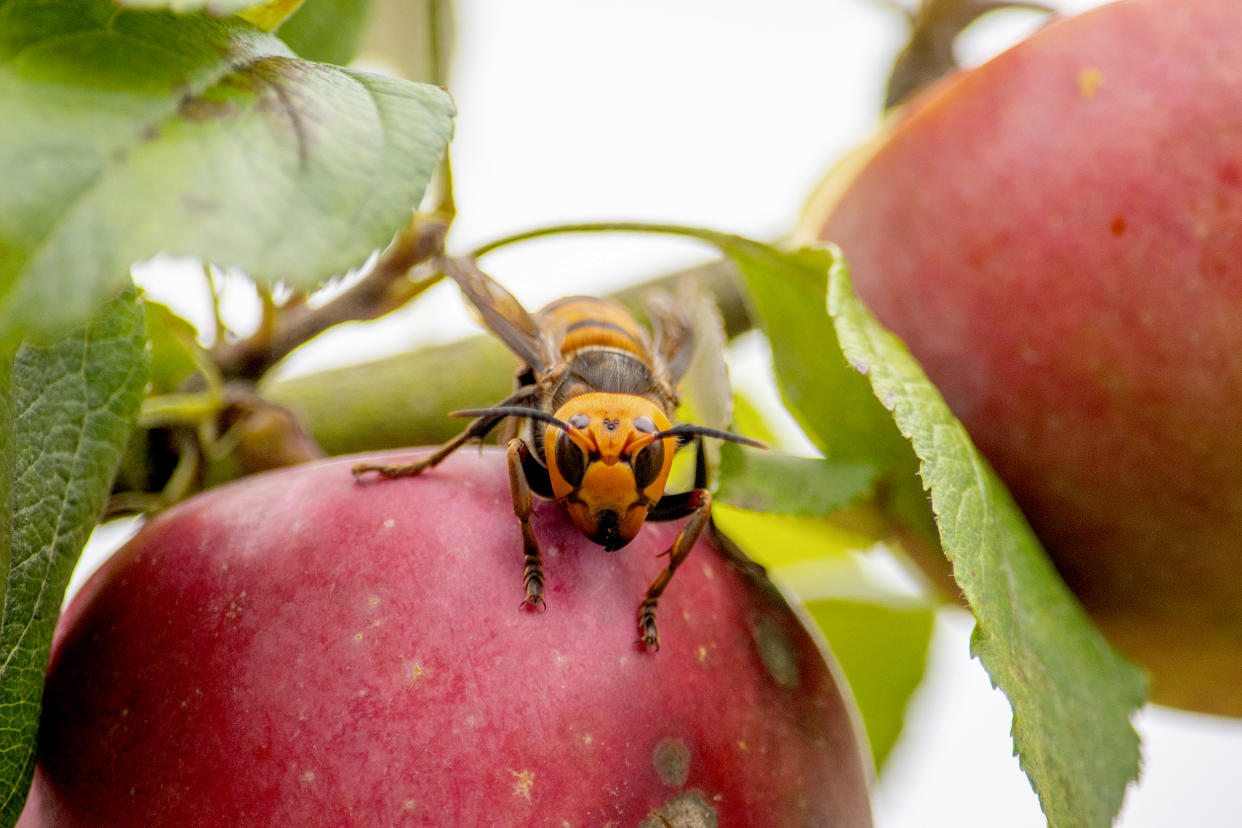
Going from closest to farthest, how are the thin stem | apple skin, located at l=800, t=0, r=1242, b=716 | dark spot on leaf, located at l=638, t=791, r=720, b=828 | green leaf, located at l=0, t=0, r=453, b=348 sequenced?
green leaf, located at l=0, t=0, r=453, b=348 → dark spot on leaf, located at l=638, t=791, r=720, b=828 → apple skin, located at l=800, t=0, r=1242, b=716 → the thin stem

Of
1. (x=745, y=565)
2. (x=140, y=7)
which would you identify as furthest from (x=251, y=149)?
(x=745, y=565)

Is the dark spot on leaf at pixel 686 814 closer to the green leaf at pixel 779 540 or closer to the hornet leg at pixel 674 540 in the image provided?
the hornet leg at pixel 674 540

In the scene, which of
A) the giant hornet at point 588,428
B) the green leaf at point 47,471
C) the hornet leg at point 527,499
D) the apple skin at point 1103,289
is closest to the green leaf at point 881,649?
the apple skin at point 1103,289

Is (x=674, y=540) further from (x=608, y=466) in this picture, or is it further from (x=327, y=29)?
(x=327, y=29)

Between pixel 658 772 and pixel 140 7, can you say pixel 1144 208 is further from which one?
pixel 140 7

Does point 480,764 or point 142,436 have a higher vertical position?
point 480,764

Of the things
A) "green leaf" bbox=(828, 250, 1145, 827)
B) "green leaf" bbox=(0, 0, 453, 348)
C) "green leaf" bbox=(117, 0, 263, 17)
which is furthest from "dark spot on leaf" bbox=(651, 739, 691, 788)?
"green leaf" bbox=(117, 0, 263, 17)

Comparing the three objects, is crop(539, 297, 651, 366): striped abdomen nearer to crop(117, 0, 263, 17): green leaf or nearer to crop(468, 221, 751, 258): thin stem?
crop(468, 221, 751, 258): thin stem
